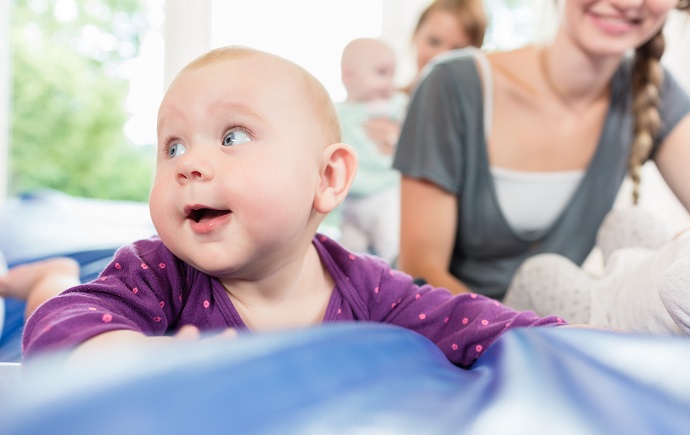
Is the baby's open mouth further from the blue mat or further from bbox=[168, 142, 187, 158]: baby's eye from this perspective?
the blue mat

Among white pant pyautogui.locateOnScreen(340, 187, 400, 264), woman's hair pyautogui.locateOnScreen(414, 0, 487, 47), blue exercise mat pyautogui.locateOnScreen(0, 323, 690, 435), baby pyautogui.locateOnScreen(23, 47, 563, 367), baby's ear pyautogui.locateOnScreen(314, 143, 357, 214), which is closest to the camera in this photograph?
blue exercise mat pyautogui.locateOnScreen(0, 323, 690, 435)

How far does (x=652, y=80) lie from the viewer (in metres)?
1.53

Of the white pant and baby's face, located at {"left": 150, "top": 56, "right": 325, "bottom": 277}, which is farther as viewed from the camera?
the white pant

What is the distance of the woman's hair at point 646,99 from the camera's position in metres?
1.50

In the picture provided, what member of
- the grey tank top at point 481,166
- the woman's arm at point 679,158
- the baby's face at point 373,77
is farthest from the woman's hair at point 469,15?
the woman's arm at point 679,158

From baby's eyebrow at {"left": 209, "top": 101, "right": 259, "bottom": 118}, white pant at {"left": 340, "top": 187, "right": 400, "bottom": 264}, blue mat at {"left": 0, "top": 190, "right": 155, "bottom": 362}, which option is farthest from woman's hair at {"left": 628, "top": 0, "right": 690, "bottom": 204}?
blue mat at {"left": 0, "top": 190, "right": 155, "bottom": 362}

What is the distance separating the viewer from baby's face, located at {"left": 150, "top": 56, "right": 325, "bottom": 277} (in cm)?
75

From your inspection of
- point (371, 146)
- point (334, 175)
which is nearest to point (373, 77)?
point (371, 146)

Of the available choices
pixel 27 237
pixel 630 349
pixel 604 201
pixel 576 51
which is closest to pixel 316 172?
pixel 630 349

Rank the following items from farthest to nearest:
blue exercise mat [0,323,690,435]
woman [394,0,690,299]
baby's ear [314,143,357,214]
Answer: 1. woman [394,0,690,299]
2. baby's ear [314,143,357,214]
3. blue exercise mat [0,323,690,435]

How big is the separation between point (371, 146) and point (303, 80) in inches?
65.2

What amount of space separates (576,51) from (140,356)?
3.96ft

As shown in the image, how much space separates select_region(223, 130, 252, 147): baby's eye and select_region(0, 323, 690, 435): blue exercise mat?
0.95ft

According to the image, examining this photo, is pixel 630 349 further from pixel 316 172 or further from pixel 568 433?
pixel 316 172
